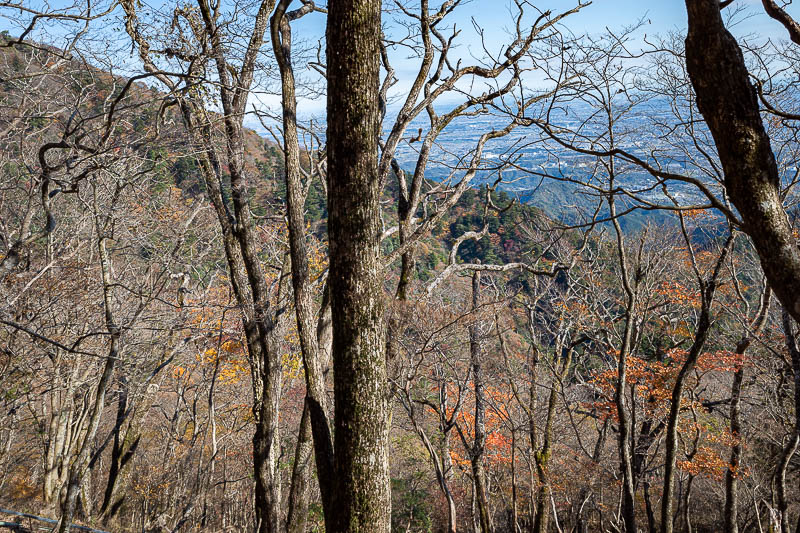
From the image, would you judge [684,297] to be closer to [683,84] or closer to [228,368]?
[683,84]

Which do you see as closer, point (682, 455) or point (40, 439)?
point (40, 439)

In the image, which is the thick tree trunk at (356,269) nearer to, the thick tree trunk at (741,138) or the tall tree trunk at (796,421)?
the thick tree trunk at (741,138)

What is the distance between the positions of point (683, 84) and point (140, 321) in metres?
7.78

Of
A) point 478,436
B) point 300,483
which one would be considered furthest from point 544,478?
point 300,483

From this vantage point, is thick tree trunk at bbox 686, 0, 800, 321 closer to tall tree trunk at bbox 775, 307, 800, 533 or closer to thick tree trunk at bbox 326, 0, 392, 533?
thick tree trunk at bbox 326, 0, 392, 533

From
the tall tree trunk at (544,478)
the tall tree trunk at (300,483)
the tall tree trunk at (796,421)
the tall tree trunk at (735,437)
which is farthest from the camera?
the tall tree trunk at (544,478)

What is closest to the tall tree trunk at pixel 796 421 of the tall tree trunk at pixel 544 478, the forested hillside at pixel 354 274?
the forested hillside at pixel 354 274

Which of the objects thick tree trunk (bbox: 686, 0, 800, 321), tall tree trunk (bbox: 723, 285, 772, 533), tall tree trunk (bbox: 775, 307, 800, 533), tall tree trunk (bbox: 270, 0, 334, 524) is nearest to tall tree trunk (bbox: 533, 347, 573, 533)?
tall tree trunk (bbox: 723, 285, 772, 533)

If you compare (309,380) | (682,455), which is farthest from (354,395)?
(682,455)

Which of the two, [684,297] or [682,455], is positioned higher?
[684,297]

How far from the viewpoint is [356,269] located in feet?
9.45

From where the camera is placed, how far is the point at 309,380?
4211 mm

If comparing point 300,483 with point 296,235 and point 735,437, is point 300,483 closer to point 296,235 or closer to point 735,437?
point 296,235

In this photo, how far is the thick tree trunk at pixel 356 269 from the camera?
279 centimetres
